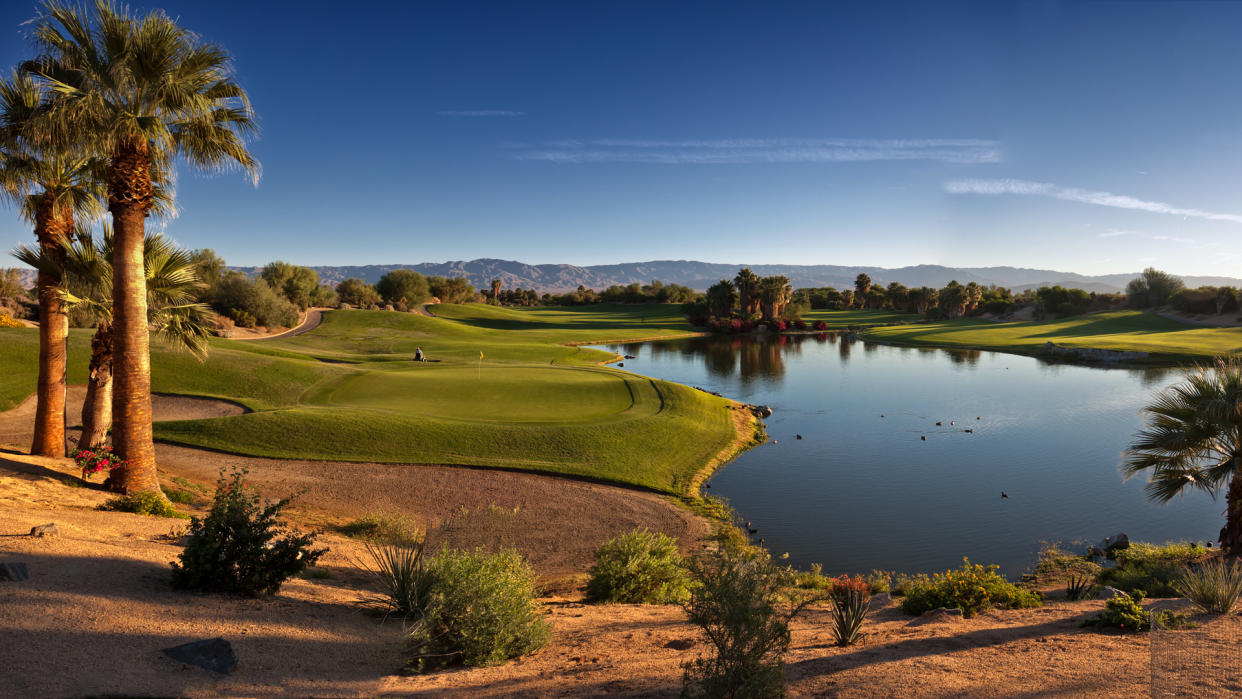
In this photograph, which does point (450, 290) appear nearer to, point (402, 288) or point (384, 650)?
point (402, 288)

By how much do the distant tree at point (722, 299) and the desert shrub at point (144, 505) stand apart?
96537mm

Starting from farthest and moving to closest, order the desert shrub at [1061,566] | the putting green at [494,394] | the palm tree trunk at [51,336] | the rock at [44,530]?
the putting green at [494,394], the palm tree trunk at [51,336], the desert shrub at [1061,566], the rock at [44,530]

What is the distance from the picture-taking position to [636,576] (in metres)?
12.1

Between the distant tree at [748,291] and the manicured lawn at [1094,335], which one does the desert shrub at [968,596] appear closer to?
the manicured lawn at [1094,335]

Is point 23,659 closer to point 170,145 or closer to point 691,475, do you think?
point 170,145

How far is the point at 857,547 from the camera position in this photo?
18.3 m

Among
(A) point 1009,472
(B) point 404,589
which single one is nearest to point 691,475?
(A) point 1009,472

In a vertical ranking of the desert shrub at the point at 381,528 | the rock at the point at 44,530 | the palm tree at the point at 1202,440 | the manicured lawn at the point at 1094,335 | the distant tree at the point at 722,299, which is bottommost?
the desert shrub at the point at 381,528

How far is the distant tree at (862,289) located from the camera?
15538cm

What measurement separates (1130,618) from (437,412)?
1038 inches

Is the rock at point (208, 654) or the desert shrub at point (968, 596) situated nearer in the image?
A: the rock at point (208, 654)

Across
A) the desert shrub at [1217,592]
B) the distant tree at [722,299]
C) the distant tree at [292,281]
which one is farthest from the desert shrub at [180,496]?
the distant tree at [722,299]

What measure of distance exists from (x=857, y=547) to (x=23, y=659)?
18903mm

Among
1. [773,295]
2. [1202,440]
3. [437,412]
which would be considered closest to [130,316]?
[437,412]
